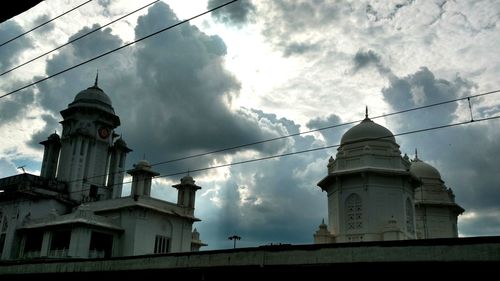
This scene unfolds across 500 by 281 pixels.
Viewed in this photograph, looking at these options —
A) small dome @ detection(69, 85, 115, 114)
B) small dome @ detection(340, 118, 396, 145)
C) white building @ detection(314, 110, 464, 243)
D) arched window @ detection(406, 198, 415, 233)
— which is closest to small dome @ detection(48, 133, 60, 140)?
small dome @ detection(69, 85, 115, 114)

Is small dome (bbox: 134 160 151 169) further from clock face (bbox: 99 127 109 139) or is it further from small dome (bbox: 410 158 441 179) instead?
small dome (bbox: 410 158 441 179)

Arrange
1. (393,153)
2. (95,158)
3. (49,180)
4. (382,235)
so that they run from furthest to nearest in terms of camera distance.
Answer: (95,158) < (49,180) < (393,153) < (382,235)

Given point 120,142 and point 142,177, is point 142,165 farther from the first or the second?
point 120,142

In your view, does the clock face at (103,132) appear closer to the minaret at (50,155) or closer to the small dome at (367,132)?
the minaret at (50,155)

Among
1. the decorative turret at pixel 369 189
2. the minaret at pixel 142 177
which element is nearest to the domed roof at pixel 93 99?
the minaret at pixel 142 177

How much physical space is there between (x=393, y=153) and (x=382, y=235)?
6.57 m

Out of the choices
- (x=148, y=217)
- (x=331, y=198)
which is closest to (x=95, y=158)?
(x=148, y=217)

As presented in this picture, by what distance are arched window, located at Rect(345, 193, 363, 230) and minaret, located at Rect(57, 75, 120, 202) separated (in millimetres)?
25129

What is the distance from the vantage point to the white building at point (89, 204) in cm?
3728

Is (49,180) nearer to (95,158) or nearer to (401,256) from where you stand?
(95,158)

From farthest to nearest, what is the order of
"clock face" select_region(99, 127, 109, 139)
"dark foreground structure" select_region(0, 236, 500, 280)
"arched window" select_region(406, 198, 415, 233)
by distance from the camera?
"clock face" select_region(99, 127, 109, 139)
"arched window" select_region(406, 198, 415, 233)
"dark foreground structure" select_region(0, 236, 500, 280)

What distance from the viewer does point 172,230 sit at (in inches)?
1594

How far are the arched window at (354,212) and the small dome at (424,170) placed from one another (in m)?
15.3

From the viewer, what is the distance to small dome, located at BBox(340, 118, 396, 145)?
36.7 m
